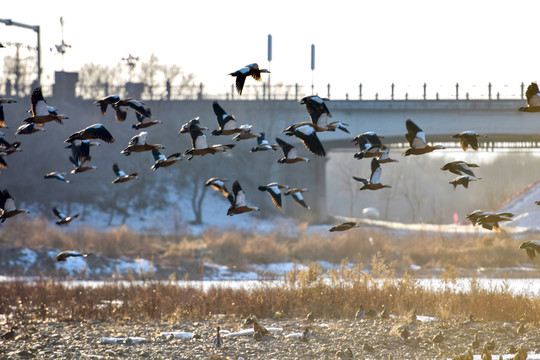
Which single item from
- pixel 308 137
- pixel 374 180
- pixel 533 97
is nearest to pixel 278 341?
pixel 374 180

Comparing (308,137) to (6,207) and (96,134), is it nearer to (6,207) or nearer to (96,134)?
(96,134)

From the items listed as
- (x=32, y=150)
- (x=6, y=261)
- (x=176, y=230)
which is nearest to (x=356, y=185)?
(x=32, y=150)

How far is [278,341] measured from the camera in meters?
12.2

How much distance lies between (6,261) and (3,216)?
19.9m

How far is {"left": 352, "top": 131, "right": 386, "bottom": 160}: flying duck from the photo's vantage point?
10109 mm

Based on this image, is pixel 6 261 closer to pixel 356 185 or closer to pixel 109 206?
pixel 109 206

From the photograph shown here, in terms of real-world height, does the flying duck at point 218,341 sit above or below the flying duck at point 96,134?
below

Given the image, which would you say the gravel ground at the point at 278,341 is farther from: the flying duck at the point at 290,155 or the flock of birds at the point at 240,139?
the flying duck at the point at 290,155

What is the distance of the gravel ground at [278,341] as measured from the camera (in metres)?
11.4

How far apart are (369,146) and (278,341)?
3.93 m

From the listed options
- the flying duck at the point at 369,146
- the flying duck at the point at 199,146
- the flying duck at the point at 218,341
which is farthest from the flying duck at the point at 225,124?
the flying duck at the point at 218,341

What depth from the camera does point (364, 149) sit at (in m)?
10.5

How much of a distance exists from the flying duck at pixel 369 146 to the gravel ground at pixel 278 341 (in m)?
3.16

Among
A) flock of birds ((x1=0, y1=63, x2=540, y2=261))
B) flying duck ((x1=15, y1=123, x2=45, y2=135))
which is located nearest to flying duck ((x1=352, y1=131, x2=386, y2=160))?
flock of birds ((x1=0, y1=63, x2=540, y2=261))
